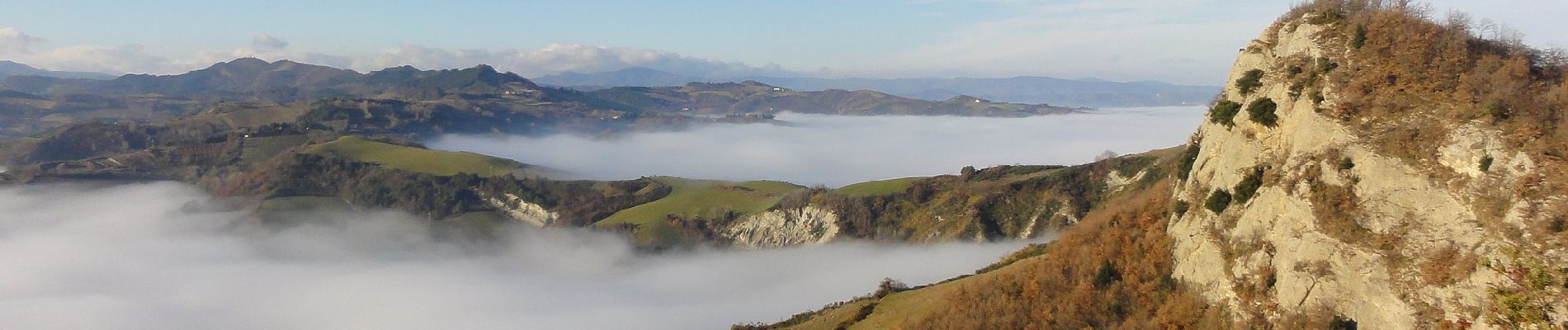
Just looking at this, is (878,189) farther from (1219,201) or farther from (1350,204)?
(1350,204)

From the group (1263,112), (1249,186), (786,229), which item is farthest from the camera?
(786,229)

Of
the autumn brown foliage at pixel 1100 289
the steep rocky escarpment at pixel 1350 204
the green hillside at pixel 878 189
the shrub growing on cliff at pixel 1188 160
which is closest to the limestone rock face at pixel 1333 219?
the steep rocky escarpment at pixel 1350 204

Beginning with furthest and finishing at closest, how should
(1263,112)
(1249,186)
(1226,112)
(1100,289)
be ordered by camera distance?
(1226,112)
(1100,289)
(1263,112)
(1249,186)

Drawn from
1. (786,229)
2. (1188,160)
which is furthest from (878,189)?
(1188,160)

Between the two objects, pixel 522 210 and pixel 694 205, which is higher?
pixel 694 205

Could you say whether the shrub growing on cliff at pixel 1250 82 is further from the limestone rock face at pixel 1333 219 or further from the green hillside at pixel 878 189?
the green hillside at pixel 878 189

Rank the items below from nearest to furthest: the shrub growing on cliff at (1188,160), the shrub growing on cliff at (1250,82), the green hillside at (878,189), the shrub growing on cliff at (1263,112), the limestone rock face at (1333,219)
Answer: the limestone rock face at (1333,219) → the shrub growing on cliff at (1263,112) → the shrub growing on cliff at (1250,82) → the shrub growing on cliff at (1188,160) → the green hillside at (878,189)

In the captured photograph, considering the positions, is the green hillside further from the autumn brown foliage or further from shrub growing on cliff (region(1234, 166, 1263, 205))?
shrub growing on cliff (region(1234, 166, 1263, 205))
